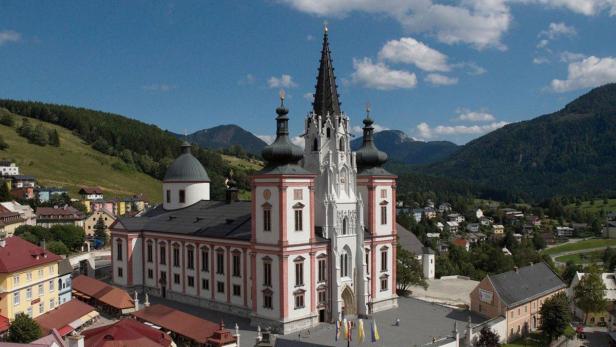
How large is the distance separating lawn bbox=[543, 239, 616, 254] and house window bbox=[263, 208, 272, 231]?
324 feet

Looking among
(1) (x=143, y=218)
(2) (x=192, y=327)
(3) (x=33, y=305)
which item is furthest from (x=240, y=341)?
(1) (x=143, y=218)

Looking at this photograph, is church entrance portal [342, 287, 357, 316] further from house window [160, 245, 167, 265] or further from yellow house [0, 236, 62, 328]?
yellow house [0, 236, 62, 328]

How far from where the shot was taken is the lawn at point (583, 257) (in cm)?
10381

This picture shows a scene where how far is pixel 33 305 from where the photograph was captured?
4191cm

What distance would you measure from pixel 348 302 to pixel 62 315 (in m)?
22.2

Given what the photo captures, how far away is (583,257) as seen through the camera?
110 metres

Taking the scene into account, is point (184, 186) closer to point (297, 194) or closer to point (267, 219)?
point (267, 219)

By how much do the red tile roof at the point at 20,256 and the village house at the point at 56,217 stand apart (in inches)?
2217

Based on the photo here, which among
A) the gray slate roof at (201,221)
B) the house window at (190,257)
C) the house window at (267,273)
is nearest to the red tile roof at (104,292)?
the house window at (190,257)

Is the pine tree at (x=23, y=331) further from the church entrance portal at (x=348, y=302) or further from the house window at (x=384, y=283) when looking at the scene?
the house window at (x=384, y=283)

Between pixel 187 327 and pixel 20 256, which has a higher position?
pixel 20 256

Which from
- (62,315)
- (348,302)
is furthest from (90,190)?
(348,302)

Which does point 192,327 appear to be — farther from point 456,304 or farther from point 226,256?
point 456,304

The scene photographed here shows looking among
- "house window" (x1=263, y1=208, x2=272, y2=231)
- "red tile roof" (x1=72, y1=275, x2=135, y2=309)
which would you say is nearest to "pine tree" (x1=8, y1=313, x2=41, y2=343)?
"red tile roof" (x1=72, y1=275, x2=135, y2=309)
